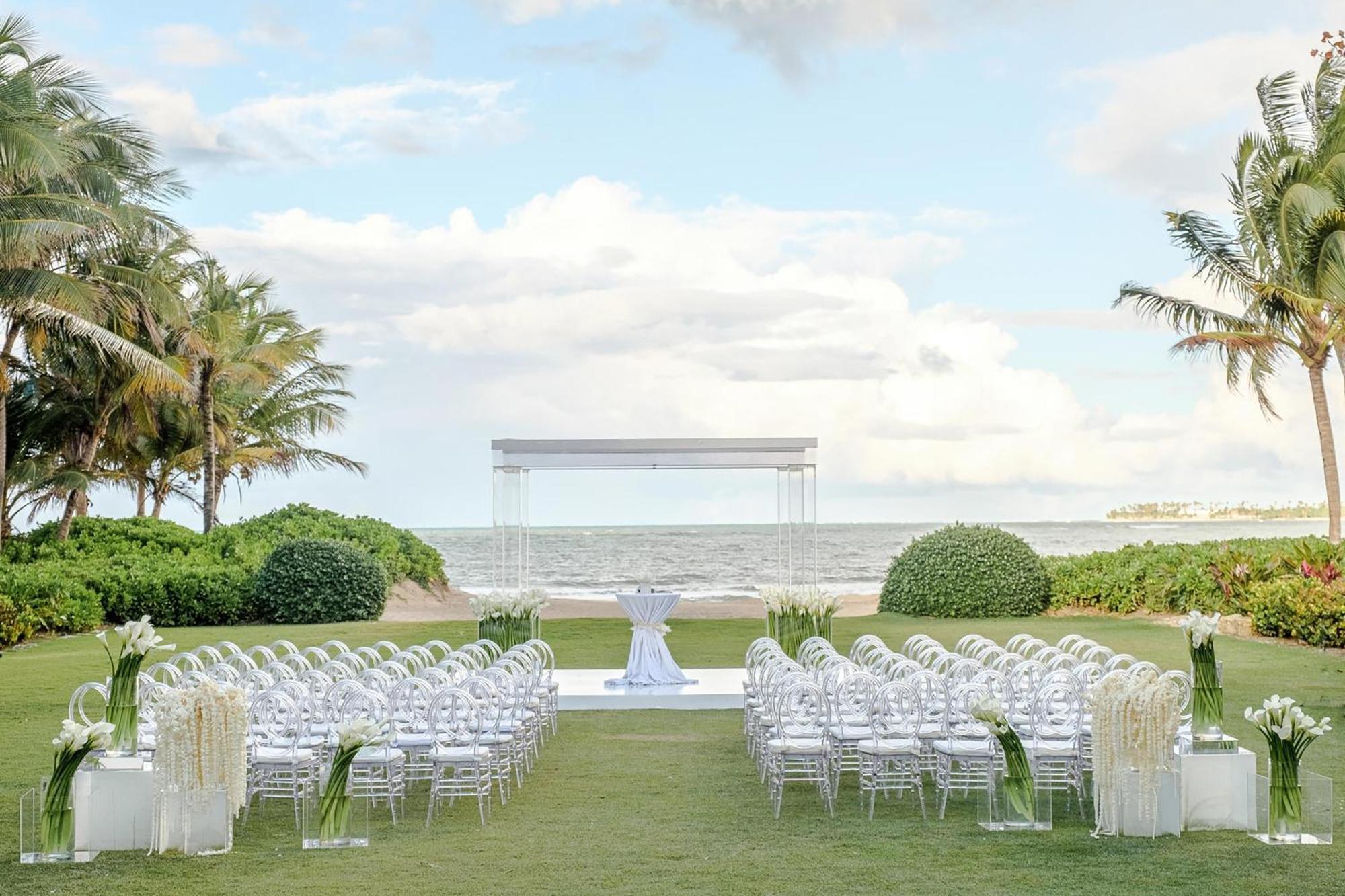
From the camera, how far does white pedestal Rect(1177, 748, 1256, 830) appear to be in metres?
7.61

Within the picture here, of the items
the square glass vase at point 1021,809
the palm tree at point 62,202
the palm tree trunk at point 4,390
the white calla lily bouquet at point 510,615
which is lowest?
the square glass vase at point 1021,809

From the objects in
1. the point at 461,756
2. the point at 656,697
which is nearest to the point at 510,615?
the point at 656,697

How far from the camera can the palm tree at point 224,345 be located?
26.4m

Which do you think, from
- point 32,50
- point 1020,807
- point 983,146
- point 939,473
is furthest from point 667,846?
point 939,473

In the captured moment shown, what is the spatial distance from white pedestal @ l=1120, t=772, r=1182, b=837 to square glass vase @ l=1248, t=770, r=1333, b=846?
45 centimetres

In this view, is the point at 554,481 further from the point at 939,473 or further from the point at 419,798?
the point at 939,473

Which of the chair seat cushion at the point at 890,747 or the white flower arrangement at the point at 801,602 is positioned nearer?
the chair seat cushion at the point at 890,747

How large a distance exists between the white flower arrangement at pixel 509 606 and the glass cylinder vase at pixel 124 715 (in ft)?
21.3

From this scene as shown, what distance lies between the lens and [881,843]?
A: 744 cm

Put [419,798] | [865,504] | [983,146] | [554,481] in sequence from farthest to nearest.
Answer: [865,504] → [983,146] → [554,481] → [419,798]

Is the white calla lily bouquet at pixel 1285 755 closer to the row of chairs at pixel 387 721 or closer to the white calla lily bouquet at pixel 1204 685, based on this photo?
the white calla lily bouquet at pixel 1204 685

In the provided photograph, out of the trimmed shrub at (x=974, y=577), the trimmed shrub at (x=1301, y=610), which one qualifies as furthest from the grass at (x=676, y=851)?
the trimmed shrub at (x=974, y=577)

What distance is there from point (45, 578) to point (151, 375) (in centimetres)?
424

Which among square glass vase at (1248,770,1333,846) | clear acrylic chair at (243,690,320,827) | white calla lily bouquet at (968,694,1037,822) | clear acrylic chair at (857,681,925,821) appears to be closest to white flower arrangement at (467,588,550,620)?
clear acrylic chair at (243,690,320,827)
